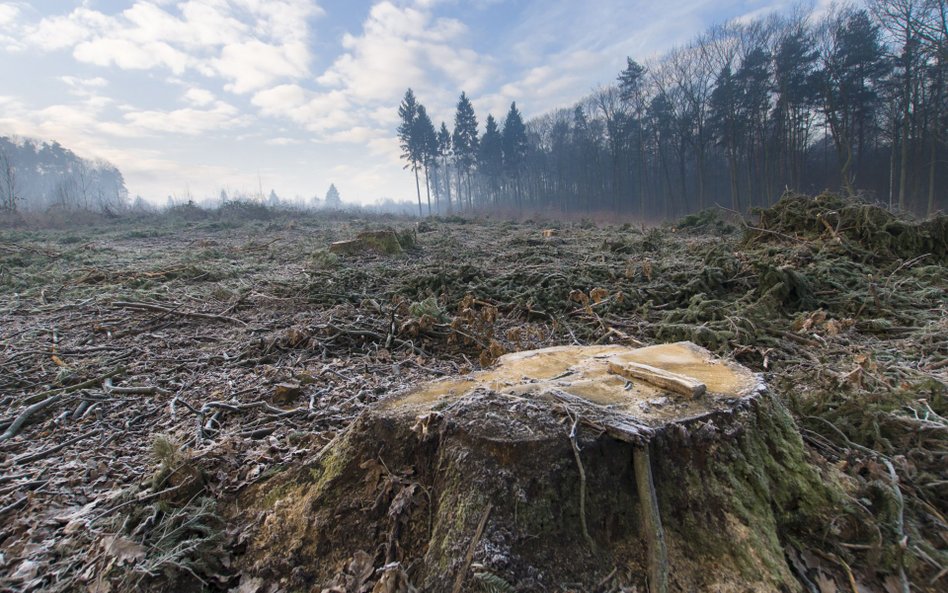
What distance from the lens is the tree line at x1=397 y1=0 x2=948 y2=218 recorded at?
19.5 m

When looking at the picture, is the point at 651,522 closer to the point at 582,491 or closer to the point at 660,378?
the point at 582,491

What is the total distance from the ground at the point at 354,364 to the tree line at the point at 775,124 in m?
7.41

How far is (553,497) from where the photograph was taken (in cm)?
136

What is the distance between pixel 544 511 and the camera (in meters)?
1.35

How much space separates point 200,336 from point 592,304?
173 inches

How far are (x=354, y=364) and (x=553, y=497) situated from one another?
8.35 ft

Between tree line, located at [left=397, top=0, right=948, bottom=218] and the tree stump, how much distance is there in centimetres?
1186

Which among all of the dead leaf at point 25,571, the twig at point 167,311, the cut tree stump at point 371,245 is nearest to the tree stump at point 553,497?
the dead leaf at point 25,571

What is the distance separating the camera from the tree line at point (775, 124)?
19.5 m

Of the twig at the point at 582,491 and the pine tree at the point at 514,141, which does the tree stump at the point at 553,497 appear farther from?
the pine tree at the point at 514,141

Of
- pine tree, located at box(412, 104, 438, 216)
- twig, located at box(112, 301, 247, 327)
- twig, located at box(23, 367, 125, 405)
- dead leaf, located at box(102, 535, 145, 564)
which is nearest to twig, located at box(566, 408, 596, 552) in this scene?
dead leaf, located at box(102, 535, 145, 564)

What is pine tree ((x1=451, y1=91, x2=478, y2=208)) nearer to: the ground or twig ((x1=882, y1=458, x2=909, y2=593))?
the ground

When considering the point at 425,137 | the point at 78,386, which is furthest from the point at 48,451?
the point at 425,137

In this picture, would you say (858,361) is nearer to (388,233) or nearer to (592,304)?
(592,304)
